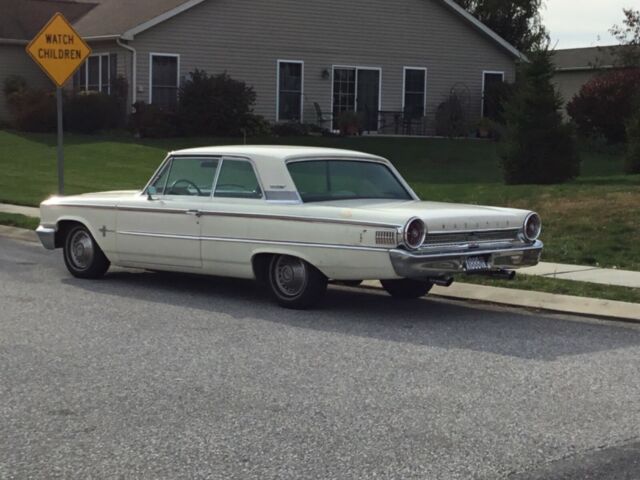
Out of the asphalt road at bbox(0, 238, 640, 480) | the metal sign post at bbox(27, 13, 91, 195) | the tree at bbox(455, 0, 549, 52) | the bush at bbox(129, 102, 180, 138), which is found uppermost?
the tree at bbox(455, 0, 549, 52)

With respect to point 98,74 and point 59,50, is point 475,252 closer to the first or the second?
point 59,50

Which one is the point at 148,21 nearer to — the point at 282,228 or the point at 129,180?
the point at 129,180

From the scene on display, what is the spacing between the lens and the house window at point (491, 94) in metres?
37.8

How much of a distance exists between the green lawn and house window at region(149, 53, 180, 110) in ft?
6.65

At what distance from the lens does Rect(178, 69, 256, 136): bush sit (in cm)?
3139

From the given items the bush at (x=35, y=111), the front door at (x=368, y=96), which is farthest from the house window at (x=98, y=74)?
the front door at (x=368, y=96)

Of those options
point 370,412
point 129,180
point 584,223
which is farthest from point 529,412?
point 129,180

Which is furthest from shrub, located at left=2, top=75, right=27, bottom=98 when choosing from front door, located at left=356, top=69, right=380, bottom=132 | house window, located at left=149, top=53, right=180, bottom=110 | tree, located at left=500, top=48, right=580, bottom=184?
tree, located at left=500, top=48, right=580, bottom=184

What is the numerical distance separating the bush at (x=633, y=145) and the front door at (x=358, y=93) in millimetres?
16528

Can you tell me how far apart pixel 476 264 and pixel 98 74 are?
2637 centimetres

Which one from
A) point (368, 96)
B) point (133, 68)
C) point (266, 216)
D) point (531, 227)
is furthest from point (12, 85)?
point (531, 227)

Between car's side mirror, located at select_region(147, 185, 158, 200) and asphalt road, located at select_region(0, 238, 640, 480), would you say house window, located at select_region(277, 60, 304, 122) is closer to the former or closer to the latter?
car's side mirror, located at select_region(147, 185, 158, 200)

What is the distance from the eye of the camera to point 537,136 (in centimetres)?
1828

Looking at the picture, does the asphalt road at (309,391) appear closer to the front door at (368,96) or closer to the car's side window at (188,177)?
the car's side window at (188,177)
